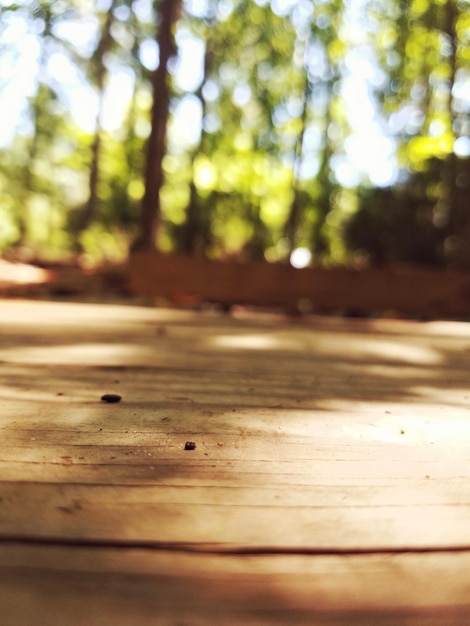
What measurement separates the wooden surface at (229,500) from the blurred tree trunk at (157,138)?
4.34 metres

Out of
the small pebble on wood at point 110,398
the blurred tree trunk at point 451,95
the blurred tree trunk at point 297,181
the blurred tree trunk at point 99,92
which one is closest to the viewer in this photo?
the small pebble on wood at point 110,398

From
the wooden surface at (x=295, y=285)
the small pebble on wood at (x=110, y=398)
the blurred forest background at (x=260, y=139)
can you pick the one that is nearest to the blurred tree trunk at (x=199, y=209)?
the blurred forest background at (x=260, y=139)

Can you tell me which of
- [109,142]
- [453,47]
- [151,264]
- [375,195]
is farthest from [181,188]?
[151,264]

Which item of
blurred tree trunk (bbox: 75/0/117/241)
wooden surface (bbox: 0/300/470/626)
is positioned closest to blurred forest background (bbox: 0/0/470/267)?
blurred tree trunk (bbox: 75/0/117/241)

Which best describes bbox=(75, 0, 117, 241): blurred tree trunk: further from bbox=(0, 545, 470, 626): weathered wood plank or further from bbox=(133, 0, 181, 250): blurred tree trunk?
bbox=(0, 545, 470, 626): weathered wood plank

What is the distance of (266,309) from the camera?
346cm

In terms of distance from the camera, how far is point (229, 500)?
529mm

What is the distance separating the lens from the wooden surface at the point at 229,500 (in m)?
0.40

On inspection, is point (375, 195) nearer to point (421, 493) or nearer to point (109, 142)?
point (109, 142)

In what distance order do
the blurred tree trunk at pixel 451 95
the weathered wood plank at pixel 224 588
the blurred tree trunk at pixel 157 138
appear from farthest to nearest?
the blurred tree trunk at pixel 451 95 < the blurred tree trunk at pixel 157 138 < the weathered wood plank at pixel 224 588

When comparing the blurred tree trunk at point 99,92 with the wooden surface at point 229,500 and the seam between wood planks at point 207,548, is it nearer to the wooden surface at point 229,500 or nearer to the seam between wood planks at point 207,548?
the wooden surface at point 229,500

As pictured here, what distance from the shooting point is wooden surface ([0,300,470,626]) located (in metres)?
0.40

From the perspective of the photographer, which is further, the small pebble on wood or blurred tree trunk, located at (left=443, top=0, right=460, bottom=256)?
blurred tree trunk, located at (left=443, top=0, right=460, bottom=256)

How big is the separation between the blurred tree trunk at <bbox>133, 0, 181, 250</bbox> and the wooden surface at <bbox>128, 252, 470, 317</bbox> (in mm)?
1805
